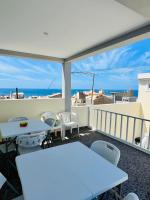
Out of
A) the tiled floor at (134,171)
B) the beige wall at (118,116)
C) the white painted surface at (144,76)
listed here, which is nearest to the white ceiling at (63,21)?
the tiled floor at (134,171)

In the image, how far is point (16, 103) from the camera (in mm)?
3832

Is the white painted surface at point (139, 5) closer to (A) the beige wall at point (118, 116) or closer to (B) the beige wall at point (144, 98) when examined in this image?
(A) the beige wall at point (118, 116)

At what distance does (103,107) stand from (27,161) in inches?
175

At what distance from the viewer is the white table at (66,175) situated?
3.09ft

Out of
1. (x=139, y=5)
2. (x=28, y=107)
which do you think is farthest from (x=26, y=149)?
(x=139, y=5)

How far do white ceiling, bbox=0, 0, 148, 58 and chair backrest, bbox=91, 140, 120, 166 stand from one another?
5.33ft

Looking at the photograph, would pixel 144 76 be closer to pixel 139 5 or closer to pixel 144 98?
pixel 144 98

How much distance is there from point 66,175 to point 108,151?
61cm

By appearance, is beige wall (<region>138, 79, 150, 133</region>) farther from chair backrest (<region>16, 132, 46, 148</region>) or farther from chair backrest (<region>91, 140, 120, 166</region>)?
chair backrest (<region>16, 132, 46, 148</region>)

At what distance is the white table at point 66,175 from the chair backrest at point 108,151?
187 mm

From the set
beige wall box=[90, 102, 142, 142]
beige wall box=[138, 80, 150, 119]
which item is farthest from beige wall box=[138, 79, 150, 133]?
beige wall box=[90, 102, 142, 142]

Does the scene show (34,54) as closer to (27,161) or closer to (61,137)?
(61,137)

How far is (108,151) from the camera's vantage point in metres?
1.56

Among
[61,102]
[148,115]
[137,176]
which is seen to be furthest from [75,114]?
[148,115]
